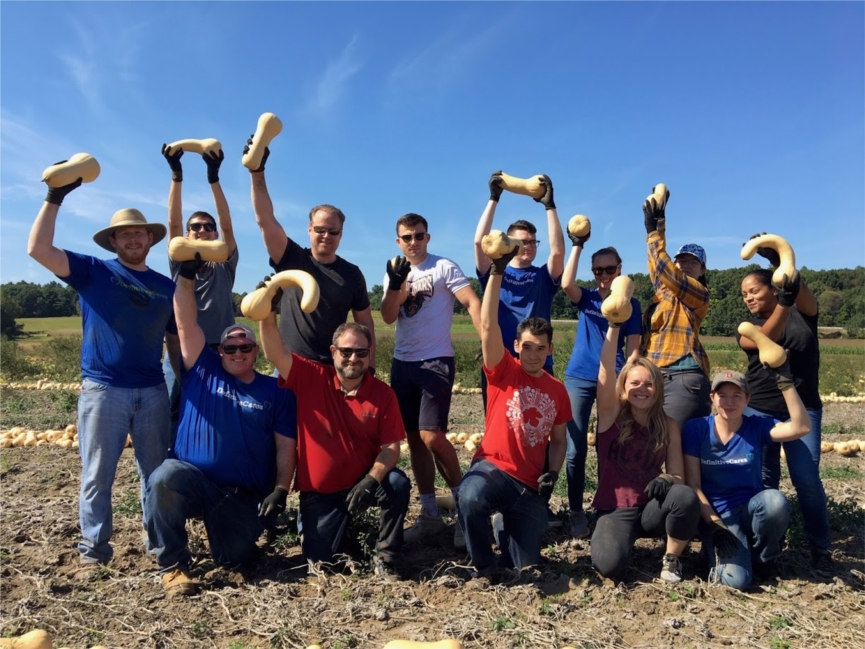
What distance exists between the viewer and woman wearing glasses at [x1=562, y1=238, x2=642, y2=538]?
4.30 metres

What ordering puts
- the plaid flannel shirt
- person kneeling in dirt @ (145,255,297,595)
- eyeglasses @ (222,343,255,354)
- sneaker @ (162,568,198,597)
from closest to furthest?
sneaker @ (162,568,198,597), person kneeling in dirt @ (145,255,297,595), eyeglasses @ (222,343,255,354), the plaid flannel shirt

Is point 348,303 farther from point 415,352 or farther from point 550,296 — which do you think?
point 550,296

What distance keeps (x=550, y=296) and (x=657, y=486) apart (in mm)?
1644

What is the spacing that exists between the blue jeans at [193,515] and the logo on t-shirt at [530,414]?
1.70 metres

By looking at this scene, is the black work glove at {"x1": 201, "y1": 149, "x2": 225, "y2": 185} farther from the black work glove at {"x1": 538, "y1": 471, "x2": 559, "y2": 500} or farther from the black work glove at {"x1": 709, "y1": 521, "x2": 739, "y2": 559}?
the black work glove at {"x1": 709, "y1": 521, "x2": 739, "y2": 559}

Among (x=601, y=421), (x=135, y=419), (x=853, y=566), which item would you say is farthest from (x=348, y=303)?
(x=853, y=566)

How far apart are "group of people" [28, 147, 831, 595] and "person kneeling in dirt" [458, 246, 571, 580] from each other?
0.01 meters

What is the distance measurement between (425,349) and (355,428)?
0.81m

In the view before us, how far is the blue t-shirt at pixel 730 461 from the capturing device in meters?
3.68

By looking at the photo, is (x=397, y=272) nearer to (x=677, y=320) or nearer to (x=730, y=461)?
(x=677, y=320)

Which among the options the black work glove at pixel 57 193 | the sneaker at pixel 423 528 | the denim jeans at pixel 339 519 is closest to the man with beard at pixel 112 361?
the black work glove at pixel 57 193

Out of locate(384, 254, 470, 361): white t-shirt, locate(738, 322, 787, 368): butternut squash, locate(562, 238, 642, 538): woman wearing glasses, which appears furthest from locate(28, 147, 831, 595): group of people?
locate(562, 238, 642, 538): woman wearing glasses

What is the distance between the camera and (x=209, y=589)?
11.6 feet

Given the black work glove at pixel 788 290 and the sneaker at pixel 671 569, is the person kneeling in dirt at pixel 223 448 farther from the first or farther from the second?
the black work glove at pixel 788 290
